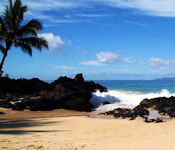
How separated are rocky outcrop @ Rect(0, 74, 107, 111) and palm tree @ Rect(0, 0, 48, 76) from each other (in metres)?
2.51

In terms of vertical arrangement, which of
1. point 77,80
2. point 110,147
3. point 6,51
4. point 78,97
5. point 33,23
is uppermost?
point 33,23

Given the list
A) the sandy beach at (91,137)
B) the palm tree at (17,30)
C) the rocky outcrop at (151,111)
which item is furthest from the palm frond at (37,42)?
the sandy beach at (91,137)

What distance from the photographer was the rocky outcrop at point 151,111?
557 inches

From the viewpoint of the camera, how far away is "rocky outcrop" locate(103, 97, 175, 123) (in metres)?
14.1

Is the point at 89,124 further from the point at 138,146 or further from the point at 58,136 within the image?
the point at 138,146

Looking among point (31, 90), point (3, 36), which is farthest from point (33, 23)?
point (31, 90)

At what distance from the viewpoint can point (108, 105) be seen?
20.7 metres

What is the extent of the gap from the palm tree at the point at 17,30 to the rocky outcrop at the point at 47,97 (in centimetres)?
251

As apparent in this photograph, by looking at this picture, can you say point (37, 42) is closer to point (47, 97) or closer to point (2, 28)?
point (2, 28)

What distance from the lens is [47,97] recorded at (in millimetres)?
17688

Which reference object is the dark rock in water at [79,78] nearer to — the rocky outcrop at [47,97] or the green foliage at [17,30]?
the rocky outcrop at [47,97]

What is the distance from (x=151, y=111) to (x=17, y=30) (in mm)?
A: 12927

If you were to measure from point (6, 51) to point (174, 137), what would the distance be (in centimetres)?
1693

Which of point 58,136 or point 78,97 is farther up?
point 78,97
